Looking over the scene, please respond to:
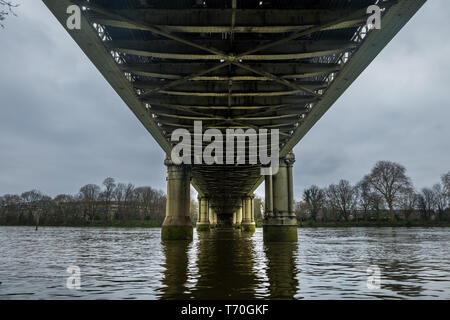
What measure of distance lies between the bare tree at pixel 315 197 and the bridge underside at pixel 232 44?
286 ft

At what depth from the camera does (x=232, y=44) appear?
44.3ft

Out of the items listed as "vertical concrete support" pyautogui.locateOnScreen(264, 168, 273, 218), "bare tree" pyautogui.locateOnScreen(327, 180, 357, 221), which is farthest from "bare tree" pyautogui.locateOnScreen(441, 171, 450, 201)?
"vertical concrete support" pyautogui.locateOnScreen(264, 168, 273, 218)

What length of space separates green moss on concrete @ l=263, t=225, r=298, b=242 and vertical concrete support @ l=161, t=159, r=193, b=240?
7.36 metres

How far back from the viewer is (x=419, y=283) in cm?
873

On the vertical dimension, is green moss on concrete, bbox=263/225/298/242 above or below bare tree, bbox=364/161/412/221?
below

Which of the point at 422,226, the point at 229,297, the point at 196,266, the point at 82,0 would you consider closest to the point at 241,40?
the point at 82,0

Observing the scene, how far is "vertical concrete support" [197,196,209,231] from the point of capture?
67.9m

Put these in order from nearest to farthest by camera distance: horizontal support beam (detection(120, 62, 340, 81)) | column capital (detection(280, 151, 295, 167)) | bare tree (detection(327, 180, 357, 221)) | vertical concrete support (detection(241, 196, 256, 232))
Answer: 1. horizontal support beam (detection(120, 62, 340, 81))
2. column capital (detection(280, 151, 295, 167))
3. vertical concrete support (detection(241, 196, 256, 232))
4. bare tree (detection(327, 180, 357, 221))

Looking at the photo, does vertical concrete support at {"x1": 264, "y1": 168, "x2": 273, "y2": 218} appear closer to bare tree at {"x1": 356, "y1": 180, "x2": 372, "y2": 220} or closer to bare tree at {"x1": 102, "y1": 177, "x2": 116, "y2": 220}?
bare tree at {"x1": 356, "y1": 180, "x2": 372, "y2": 220}

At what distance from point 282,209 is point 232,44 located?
58.4ft

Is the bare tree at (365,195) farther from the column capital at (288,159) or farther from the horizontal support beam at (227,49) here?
the horizontal support beam at (227,49)

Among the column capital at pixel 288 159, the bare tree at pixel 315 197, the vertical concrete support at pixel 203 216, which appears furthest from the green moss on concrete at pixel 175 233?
the bare tree at pixel 315 197

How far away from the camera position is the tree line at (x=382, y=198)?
276 ft
